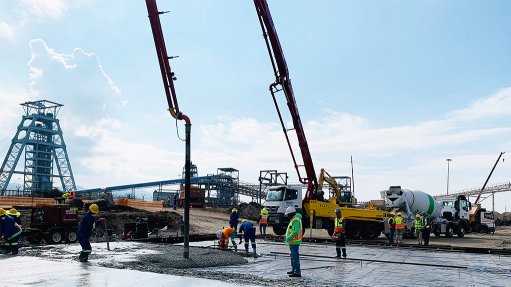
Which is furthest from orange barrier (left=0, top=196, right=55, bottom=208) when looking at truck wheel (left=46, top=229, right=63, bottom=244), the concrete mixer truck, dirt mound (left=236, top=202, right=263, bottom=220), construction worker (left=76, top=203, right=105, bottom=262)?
the concrete mixer truck

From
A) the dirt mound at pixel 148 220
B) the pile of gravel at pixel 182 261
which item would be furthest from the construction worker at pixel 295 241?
the dirt mound at pixel 148 220

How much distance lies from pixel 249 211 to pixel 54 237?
3281cm

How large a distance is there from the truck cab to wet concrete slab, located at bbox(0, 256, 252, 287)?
14654 millimetres

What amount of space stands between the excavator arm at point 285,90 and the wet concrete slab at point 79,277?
53.9 feet

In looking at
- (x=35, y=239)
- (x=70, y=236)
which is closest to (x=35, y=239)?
(x=35, y=239)

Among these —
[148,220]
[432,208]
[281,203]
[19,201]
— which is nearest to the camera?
[281,203]

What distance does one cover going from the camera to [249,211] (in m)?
Answer: 53.3

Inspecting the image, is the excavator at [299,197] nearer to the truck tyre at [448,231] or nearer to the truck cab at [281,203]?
the truck cab at [281,203]

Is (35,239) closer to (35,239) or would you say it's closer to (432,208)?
(35,239)

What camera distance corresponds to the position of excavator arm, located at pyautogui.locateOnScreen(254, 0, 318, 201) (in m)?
25.0

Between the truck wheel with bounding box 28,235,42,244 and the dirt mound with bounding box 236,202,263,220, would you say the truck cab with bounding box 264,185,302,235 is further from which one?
the dirt mound with bounding box 236,202,263,220

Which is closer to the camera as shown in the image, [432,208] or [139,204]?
[432,208]

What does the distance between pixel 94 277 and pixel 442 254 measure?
576 inches

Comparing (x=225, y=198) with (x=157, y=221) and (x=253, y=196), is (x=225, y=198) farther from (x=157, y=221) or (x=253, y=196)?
(x=157, y=221)
